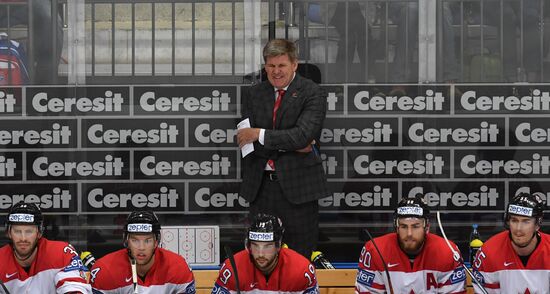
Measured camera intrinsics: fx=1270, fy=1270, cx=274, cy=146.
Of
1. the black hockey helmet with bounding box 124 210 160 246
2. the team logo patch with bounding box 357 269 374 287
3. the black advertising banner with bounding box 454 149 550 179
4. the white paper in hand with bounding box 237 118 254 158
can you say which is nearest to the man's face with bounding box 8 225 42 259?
the black hockey helmet with bounding box 124 210 160 246

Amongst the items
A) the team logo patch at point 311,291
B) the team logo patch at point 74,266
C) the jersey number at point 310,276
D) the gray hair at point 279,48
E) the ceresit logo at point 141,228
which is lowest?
the team logo patch at point 311,291

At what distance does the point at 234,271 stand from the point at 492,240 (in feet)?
5.30

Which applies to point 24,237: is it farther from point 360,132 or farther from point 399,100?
point 399,100

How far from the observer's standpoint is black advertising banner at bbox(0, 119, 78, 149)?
805 centimetres

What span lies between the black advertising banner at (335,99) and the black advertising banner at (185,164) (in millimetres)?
671

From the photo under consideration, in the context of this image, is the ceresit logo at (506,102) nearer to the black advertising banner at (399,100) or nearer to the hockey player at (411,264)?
the black advertising banner at (399,100)

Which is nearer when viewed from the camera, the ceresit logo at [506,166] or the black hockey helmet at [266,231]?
the black hockey helmet at [266,231]

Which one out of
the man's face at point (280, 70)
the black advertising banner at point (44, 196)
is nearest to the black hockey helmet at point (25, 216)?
the black advertising banner at point (44, 196)

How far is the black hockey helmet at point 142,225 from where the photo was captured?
7.11m

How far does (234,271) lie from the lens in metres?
6.95

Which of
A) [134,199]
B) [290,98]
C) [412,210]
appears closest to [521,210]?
[412,210]

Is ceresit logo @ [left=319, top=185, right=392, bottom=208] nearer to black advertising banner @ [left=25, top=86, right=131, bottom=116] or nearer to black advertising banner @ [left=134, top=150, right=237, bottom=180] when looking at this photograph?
black advertising banner @ [left=134, top=150, right=237, bottom=180]

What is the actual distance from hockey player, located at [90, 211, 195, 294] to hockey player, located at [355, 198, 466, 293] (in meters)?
1.05

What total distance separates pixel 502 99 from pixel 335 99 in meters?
1.06
